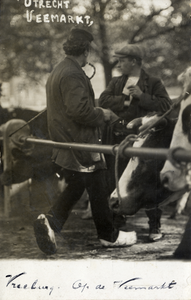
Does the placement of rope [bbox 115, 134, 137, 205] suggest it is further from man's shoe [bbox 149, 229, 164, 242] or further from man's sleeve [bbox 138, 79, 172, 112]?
man's shoe [bbox 149, 229, 164, 242]

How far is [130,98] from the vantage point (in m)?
3.84

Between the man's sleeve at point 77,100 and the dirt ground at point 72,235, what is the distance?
832mm

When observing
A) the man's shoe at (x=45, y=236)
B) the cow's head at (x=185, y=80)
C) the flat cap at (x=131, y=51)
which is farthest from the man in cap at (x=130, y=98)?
the man's shoe at (x=45, y=236)

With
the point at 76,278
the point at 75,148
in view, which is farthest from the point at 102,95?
the point at 76,278

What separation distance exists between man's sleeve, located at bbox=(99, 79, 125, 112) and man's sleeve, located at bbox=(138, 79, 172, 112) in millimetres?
232

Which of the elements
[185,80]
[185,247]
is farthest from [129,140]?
[185,247]

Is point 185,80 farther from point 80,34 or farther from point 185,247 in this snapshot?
point 185,247

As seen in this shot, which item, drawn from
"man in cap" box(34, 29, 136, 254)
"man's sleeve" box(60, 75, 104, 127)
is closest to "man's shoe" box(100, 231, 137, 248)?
"man in cap" box(34, 29, 136, 254)

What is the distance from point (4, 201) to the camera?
12.8 feet

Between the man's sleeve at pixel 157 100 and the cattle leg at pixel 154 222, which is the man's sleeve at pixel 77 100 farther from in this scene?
the cattle leg at pixel 154 222

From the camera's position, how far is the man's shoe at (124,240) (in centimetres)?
381

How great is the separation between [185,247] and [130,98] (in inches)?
71.1

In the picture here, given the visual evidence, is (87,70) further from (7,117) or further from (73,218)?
(73,218)

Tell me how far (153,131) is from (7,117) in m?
1.67
